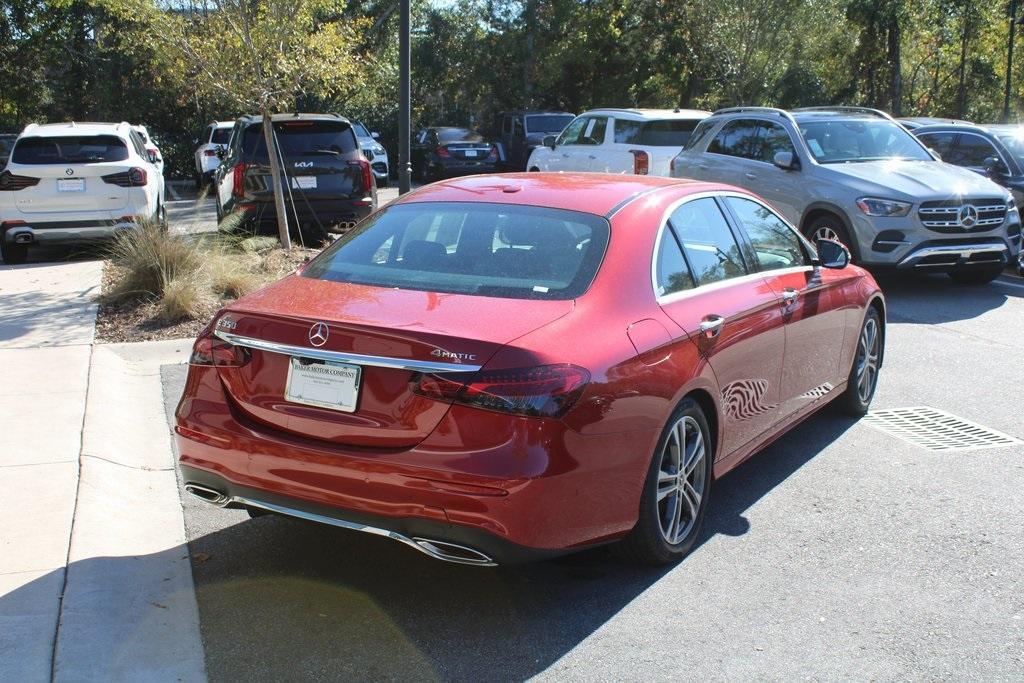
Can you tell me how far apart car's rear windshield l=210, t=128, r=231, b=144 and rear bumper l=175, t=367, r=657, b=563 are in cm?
2186

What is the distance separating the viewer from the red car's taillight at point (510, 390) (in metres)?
3.78

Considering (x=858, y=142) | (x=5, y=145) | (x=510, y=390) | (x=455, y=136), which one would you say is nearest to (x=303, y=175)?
(x=858, y=142)

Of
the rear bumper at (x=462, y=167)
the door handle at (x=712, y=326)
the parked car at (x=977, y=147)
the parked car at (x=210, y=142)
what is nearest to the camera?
the door handle at (x=712, y=326)

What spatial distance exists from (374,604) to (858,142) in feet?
31.3

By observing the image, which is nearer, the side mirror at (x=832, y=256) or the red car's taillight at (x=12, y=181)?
the side mirror at (x=832, y=256)

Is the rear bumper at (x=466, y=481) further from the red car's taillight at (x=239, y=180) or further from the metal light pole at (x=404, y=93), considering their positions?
the red car's taillight at (x=239, y=180)

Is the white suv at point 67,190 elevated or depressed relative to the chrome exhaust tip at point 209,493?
elevated

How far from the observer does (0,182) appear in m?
13.0

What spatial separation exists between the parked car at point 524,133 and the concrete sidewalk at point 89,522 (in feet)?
67.7

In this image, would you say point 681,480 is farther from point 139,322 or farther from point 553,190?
point 139,322

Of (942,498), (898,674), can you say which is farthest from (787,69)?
(898,674)

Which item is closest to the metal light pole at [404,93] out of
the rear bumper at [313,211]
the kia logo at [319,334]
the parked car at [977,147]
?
the rear bumper at [313,211]

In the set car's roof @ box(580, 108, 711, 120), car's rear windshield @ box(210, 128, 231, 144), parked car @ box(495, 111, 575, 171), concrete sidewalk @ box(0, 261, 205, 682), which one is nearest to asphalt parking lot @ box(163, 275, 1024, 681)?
concrete sidewalk @ box(0, 261, 205, 682)

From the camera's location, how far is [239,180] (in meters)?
13.2
